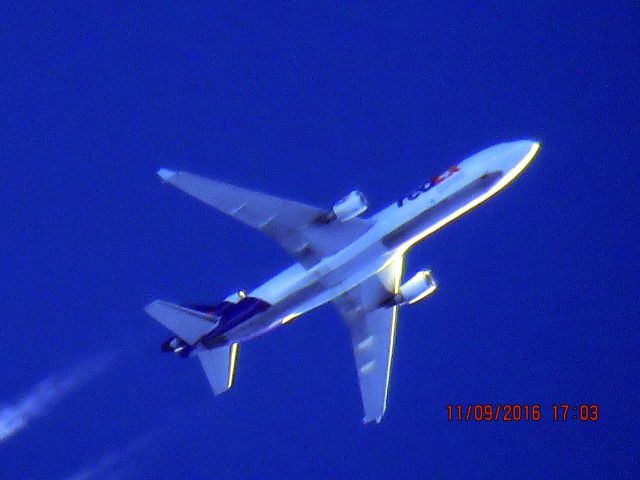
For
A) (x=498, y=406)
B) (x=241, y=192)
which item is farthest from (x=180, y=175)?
(x=498, y=406)

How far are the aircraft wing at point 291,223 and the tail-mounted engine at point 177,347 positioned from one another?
18.9ft

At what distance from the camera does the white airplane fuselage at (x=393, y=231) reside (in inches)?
2028

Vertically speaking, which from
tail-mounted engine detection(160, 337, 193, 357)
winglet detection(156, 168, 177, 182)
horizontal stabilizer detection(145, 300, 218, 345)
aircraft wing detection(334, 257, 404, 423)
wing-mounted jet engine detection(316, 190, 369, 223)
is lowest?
aircraft wing detection(334, 257, 404, 423)

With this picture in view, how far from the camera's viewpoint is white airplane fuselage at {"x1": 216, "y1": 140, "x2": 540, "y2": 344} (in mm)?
51500

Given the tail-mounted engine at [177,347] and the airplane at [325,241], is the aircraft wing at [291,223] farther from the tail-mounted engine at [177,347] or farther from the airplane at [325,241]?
the tail-mounted engine at [177,347]

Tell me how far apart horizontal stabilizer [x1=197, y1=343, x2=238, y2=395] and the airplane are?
365 millimetres

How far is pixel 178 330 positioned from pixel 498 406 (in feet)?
69.5

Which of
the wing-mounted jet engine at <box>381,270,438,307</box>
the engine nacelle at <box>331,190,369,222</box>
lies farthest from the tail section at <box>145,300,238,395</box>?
the wing-mounted jet engine at <box>381,270,438,307</box>

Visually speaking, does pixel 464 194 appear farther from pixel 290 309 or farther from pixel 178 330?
pixel 178 330

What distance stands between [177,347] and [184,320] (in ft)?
4.53

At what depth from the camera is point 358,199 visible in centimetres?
5053

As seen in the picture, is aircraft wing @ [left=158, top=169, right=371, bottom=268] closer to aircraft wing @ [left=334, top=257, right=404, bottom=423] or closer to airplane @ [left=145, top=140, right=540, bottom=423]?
airplane @ [left=145, top=140, right=540, bottom=423]

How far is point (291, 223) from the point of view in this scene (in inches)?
2055

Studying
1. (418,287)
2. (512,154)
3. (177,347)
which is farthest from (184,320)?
(512,154)
